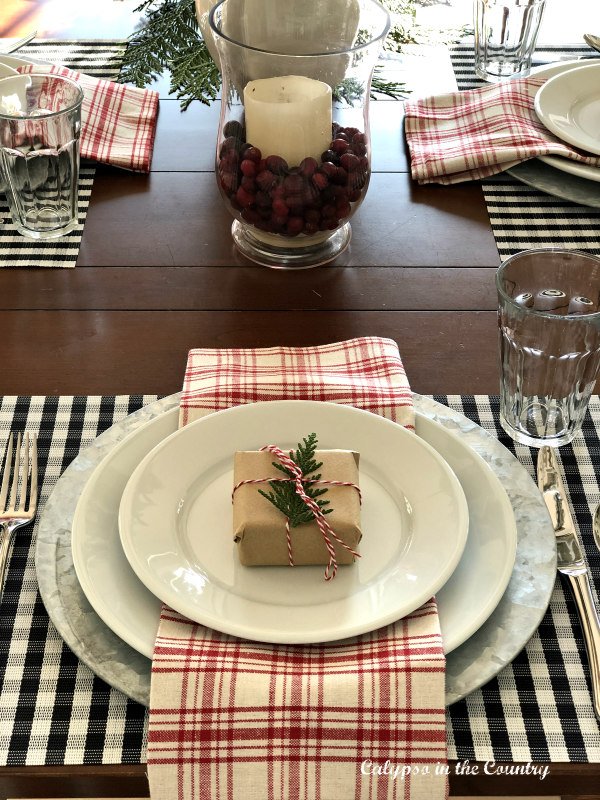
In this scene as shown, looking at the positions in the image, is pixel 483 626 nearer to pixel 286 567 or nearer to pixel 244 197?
pixel 286 567

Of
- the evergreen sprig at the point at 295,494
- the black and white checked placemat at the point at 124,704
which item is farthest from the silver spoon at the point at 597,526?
the evergreen sprig at the point at 295,494

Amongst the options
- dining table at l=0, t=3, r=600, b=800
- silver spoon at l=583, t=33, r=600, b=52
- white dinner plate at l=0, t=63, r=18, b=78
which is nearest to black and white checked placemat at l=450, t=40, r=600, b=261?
dining table at l=0, t=3, r=600, b=800

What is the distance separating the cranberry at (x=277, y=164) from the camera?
0.94 m

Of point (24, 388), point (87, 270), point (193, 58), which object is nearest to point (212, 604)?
point (24, 388)

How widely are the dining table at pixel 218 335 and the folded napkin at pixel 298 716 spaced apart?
1.5 inches

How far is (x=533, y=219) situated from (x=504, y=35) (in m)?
0.41

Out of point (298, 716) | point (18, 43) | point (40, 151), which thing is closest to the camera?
point (298, 716)

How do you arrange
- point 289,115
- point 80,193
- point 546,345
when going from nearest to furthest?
point 546,345, point 289,115, point 80,193

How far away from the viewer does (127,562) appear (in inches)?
26.6

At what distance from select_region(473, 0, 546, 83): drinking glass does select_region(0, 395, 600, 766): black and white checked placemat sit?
0.92m

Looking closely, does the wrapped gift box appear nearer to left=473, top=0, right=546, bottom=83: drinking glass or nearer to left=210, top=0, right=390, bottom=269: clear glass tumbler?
left=210, top=0, right=390, bottom=269: clear glass tumbler

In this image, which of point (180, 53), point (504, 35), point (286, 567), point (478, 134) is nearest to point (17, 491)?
point (286, 567)

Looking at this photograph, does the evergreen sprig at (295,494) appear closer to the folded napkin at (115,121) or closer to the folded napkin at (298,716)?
the folded napkin at (298,716)

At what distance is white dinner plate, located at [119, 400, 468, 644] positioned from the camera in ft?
2.02
